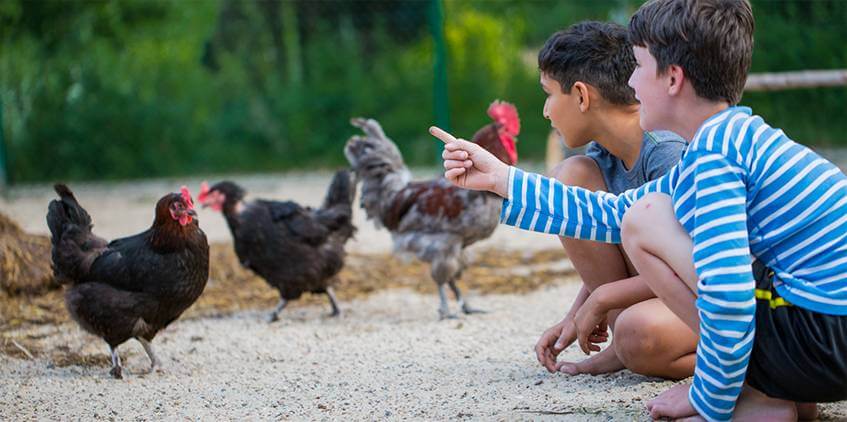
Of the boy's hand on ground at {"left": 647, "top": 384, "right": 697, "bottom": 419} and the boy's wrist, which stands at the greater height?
the boy's wrist

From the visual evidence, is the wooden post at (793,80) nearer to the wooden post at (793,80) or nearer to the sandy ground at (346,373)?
the wooden post at (793,80)

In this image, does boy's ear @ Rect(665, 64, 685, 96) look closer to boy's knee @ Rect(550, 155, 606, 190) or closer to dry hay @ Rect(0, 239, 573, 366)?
boy's knee @ Rect(550, 155, 606, 190)

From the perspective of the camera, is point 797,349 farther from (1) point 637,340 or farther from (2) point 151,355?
(2) point 151,355

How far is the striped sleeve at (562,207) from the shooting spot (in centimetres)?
268

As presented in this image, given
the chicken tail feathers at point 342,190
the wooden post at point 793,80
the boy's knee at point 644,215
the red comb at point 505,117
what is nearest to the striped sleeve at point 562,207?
the boy's knee at point 644,215

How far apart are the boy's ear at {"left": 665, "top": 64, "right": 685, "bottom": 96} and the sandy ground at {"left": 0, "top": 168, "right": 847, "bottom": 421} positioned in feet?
3.09

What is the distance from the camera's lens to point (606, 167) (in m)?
3.30

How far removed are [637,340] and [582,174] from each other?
2.15 ft

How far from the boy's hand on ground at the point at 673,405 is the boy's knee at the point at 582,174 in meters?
0.85

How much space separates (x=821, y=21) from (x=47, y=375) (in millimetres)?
8576

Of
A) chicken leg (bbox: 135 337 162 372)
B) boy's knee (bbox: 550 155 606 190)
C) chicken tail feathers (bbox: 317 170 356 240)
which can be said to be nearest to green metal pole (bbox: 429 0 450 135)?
chicken tail feathers (bbox: 317 170 356 240)

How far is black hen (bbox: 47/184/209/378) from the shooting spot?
396 centimetres

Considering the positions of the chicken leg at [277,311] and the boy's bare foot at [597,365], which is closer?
the boy's bare foot at [597,365]

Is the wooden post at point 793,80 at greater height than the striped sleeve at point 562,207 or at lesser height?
greater
